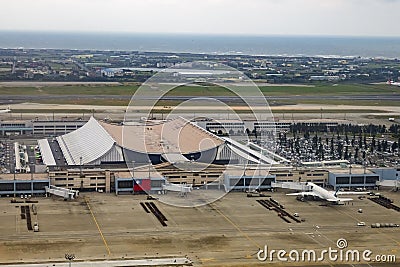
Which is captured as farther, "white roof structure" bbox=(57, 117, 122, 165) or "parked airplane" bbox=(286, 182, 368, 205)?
"white roof structure" bbox=(57, 117, 122, 165)

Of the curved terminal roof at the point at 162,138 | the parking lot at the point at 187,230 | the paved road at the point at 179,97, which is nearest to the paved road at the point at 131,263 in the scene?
the parking lot at the point at 187,230

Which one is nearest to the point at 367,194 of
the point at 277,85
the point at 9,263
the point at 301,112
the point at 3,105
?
the point at 9,263

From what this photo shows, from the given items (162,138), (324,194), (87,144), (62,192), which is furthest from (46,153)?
(324,194)

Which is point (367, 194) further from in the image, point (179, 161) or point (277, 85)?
point (277, 85)

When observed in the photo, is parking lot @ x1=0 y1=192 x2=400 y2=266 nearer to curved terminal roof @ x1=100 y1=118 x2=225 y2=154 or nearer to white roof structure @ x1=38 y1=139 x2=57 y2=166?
curved terminal roof @ x1=100 y1=118 x2=225 y2=154

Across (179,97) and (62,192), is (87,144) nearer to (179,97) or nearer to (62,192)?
(62,192)

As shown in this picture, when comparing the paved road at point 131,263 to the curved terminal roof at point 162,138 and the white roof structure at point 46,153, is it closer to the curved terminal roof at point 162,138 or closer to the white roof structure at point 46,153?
the curved terminal roof at point 162,138

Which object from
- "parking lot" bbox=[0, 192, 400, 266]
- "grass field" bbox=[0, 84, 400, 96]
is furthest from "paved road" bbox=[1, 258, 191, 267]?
"grass field" bbox=[0, 84, 400, 96]
